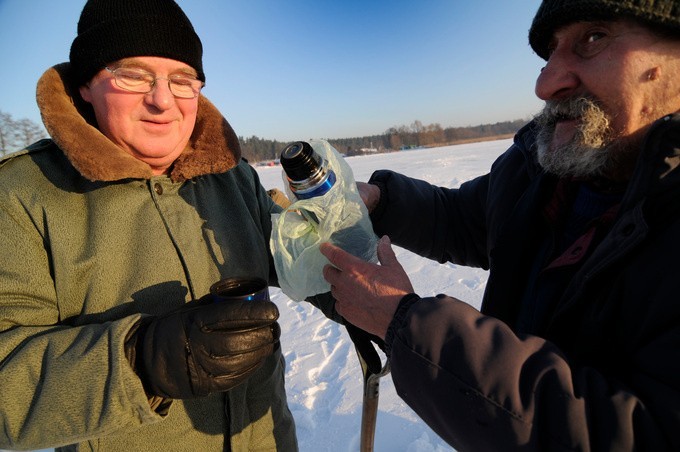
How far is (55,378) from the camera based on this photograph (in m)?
0.91

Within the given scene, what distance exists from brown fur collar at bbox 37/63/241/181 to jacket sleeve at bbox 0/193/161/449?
0.99ft

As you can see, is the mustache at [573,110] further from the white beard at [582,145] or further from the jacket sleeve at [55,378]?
the jacket sleeve at [55,378]

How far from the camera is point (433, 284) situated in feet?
13.8

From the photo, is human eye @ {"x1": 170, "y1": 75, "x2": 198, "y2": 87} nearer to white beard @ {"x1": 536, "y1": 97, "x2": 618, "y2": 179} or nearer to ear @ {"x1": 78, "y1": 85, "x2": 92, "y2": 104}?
ear @ {"x1": 78, "y1": 85, "x2": 92, "y2": 104}

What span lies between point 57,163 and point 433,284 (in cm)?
379

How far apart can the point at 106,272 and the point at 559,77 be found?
1.71m

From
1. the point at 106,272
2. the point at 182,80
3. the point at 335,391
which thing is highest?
the point at 182,80

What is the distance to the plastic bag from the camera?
118 centimetres

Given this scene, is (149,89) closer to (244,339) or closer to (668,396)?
(244,339)

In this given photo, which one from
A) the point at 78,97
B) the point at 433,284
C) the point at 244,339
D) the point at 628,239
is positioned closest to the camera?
the point at 628,239

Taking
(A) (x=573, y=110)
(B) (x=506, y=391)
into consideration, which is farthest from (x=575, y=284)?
(A) (x=573, y=110)

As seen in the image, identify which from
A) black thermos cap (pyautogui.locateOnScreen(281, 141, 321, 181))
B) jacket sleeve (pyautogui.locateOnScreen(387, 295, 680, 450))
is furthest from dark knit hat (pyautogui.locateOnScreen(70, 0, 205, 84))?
jacket sleeve (pyautogui.locateOnScreen(387, 295, 680, 450))

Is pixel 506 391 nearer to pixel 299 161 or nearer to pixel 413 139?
pixel 299 161

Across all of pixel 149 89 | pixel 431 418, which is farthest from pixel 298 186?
pixel 431 418
